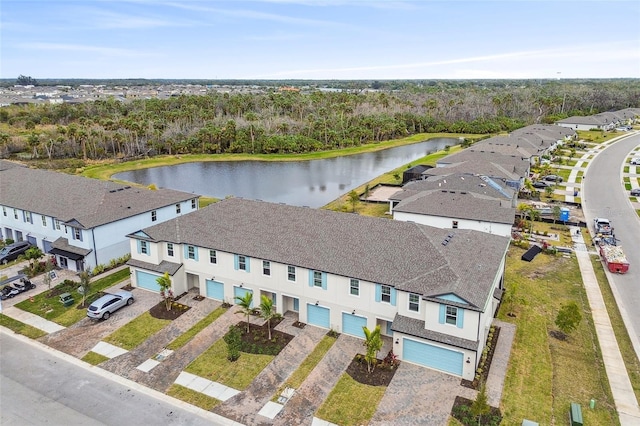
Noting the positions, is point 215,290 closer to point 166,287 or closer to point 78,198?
point 166,287

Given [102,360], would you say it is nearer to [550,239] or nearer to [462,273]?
[462,273]

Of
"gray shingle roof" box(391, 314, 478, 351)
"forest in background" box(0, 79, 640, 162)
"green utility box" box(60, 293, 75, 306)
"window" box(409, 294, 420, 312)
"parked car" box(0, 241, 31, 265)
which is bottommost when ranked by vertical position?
"green utility box" box(60, 293, 75, 306)

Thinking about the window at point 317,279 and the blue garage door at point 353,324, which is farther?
the window at point 317,279

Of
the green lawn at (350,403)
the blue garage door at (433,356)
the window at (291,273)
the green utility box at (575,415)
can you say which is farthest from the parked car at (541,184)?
the green lawn at (350,403)

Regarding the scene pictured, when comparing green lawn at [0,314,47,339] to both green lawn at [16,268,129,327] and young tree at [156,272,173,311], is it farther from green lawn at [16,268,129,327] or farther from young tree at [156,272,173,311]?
young tree at [156,272,173,311]

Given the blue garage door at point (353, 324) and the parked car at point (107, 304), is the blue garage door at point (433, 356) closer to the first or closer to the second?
the blue garage door at point (353, 324)

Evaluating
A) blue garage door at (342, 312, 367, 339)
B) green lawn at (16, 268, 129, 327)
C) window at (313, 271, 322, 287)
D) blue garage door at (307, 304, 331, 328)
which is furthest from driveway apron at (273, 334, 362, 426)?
green lawn at (16, 268, 129, 327)
